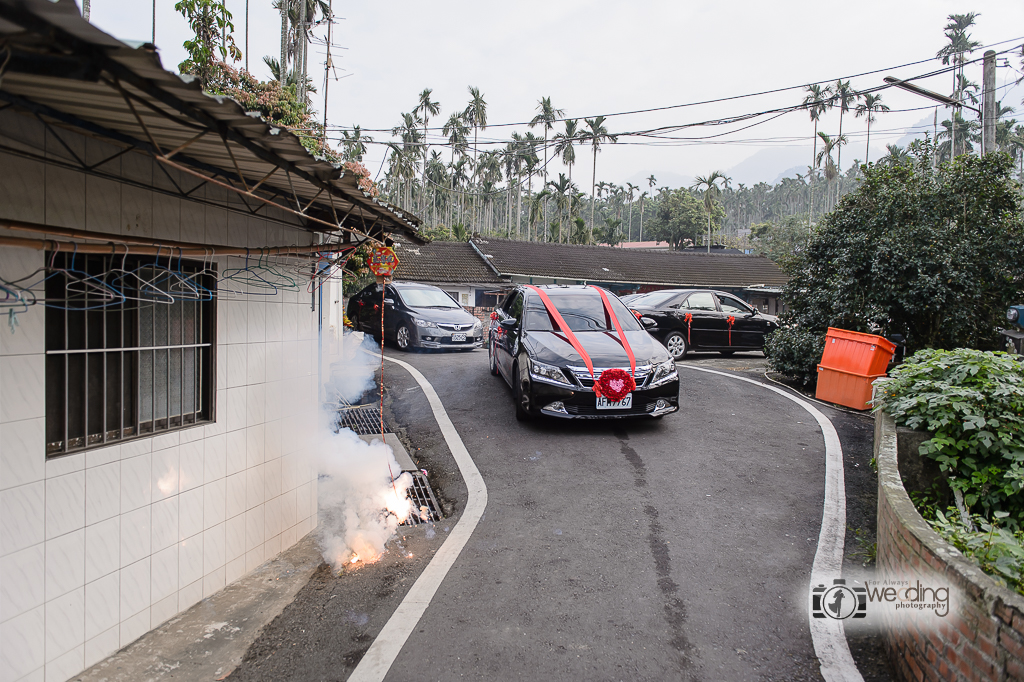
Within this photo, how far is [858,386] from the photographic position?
8406 mm

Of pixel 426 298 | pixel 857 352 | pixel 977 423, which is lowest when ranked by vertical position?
pixel 977 423

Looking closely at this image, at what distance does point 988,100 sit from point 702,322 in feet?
20.5

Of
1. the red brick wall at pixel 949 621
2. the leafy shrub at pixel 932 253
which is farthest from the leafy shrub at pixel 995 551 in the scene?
the leafy shrub at pixel 932 253

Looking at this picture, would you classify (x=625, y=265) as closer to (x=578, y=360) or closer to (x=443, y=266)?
(x=443, y=266)

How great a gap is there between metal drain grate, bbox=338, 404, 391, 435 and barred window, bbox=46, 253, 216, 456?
372 cm

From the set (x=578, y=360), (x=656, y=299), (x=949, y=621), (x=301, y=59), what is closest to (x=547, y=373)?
(x=578, y=360)

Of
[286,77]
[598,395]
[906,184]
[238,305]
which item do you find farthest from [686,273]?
[238,305]

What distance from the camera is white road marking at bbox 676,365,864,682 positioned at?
3.25 metres

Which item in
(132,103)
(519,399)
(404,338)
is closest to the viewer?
(132,103)

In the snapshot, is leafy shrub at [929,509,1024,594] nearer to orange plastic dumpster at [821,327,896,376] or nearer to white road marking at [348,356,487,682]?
white road marking at [348,356,487,682]

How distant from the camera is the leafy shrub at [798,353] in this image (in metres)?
9.87

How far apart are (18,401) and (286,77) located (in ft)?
68.7

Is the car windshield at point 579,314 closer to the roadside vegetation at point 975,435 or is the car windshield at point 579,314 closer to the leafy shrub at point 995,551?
the roadside vegetation at point 975,435

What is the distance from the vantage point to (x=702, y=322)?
13.4 m
